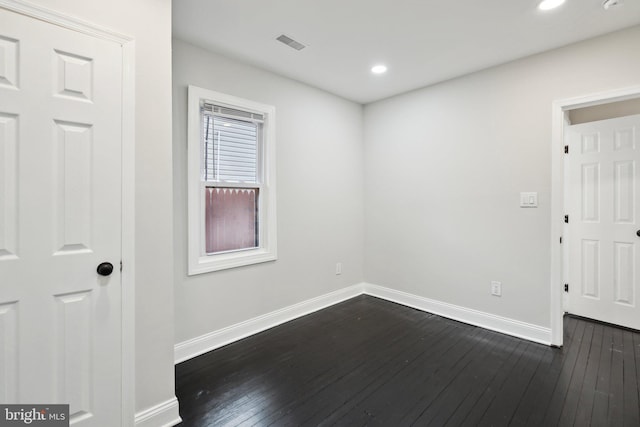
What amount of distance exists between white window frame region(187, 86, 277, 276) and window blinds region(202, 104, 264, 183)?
56mm

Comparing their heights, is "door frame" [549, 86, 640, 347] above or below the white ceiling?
below

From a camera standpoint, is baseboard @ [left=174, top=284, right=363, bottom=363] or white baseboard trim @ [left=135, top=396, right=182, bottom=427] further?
baseboard @ [left=174, top=284, right=363, bottom=363]

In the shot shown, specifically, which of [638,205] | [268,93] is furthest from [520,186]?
[268,93]

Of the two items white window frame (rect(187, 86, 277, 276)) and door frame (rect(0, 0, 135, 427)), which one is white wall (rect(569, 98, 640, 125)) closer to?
white window frame (rect(187, 86, 277, 276))

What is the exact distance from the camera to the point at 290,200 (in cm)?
321

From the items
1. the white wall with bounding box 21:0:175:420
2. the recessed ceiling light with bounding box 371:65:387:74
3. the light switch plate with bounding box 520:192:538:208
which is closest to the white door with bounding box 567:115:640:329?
the light switch plate with bounding box 520:192:538:208

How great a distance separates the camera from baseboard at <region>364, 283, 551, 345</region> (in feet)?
8.88

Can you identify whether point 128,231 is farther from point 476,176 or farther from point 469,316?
point 469,316

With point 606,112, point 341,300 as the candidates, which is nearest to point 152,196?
point 341,300

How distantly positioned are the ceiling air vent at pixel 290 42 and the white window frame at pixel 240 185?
640 millimetres

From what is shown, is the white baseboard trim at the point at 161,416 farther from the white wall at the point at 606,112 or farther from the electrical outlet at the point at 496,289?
the white wall at the point at 606,112

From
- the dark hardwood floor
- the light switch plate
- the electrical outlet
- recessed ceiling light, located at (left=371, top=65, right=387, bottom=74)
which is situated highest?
recessed ceiling light, located at (left=371, top=65, right=387, bottom=74)

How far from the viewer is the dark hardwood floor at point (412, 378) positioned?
1772mm

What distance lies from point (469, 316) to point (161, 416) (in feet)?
9.36
